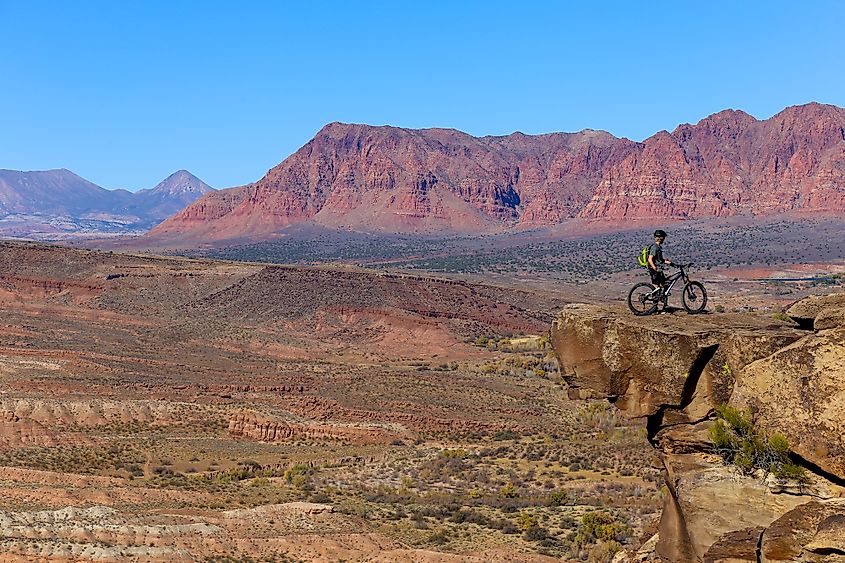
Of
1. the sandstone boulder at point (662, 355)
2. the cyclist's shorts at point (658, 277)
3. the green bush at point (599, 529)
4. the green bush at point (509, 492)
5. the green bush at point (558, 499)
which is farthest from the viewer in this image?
the green bush at point (509, 492)

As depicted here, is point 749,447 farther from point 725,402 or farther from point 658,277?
point 658,277

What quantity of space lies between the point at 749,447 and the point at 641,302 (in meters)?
4.73

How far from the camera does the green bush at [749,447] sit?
10.8 metres

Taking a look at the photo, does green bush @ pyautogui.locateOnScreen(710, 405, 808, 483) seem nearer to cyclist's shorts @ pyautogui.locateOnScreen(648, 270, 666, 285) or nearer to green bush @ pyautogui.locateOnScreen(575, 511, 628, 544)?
cyclist's shorts @ pyautogui.locateOnScreen(648, 270, 666, 285)

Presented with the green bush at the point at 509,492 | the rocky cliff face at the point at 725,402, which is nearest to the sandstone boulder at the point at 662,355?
the rocky cliff face at the point at 725,402

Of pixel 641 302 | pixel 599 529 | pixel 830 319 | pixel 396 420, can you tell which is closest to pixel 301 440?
pixel 396 420

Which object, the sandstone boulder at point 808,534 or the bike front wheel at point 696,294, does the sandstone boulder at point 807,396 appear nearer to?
the sandstone boulder at point 808,534

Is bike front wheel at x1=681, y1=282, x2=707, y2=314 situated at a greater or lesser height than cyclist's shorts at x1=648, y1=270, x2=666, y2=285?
lesser

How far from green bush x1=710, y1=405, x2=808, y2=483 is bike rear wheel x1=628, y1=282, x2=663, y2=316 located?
335 centimetres

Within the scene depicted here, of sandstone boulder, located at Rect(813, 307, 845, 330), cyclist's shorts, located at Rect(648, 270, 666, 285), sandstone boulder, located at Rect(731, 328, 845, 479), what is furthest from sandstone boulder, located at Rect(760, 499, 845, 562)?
cyclist's shorts, located at Rect(648, 270, 666, 285)

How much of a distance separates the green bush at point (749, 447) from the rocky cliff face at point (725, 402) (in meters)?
0.10

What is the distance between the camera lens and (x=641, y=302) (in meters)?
15.6

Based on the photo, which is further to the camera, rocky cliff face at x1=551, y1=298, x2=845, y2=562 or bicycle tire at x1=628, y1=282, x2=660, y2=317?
bicycle tire at x1=628, y1=282, x2=660, y2=317

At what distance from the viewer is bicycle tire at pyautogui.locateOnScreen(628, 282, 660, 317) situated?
15133 millimetres
